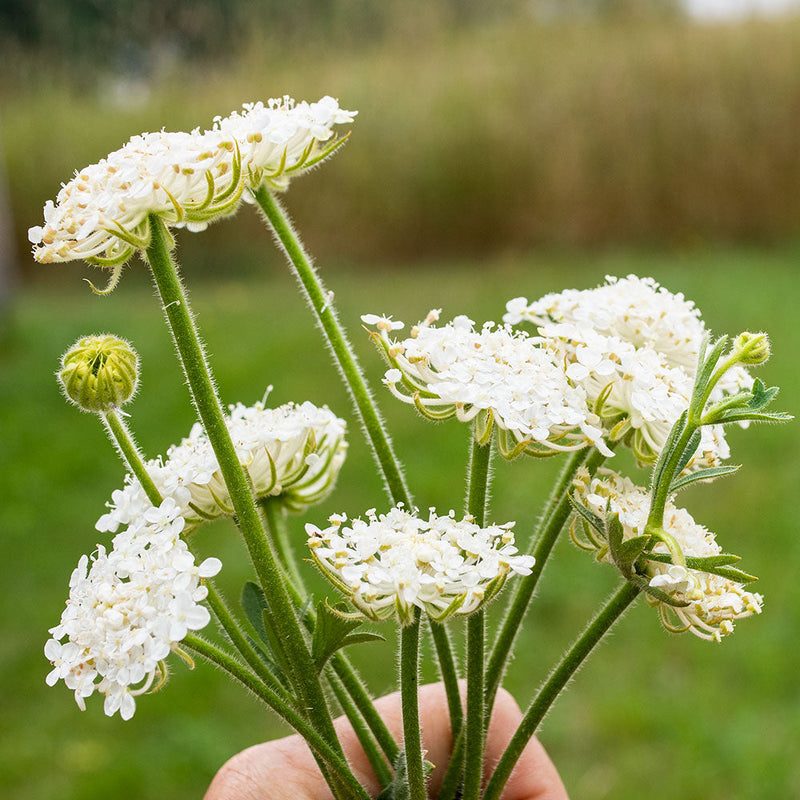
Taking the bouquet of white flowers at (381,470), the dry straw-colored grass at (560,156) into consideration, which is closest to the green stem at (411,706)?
the bouquet of white flowers at (381,470)

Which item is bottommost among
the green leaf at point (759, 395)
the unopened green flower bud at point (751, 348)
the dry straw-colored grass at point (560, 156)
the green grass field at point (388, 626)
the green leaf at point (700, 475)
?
the green grass field at point (388, 626)

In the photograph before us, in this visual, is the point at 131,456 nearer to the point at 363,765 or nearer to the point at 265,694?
the point at 265,694

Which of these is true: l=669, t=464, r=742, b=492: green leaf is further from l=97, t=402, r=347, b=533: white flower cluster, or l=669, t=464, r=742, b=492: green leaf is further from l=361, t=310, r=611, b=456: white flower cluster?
l=97, t=402, r=347, b=533: white flower cluster

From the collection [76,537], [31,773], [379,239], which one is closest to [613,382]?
[31,773]

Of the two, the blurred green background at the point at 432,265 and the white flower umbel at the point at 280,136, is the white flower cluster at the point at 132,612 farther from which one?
the blurred green background at the point at 432,265

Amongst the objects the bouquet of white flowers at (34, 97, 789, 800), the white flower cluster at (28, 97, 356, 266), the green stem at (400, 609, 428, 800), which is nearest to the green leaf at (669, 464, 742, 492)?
the bouquet of white flowers at (34, 97, 789, 800)

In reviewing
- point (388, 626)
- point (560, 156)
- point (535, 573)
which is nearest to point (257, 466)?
point (535, 573)

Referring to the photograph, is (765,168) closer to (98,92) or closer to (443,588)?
(98,92)

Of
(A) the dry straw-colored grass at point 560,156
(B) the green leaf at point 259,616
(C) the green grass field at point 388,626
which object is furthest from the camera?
(A) the dry straw-colored grass at point 560,156
